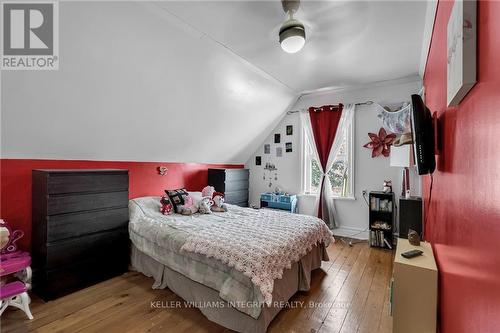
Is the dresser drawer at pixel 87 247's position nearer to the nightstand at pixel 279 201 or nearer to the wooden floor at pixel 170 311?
the wooden floor at pixel 170 311

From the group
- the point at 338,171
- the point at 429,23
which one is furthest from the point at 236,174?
the point at 429,23

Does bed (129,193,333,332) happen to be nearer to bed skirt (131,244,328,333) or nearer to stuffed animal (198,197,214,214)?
bed skirt (131,244,328,333)

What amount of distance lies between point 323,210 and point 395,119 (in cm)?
196

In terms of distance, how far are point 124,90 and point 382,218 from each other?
411 cm

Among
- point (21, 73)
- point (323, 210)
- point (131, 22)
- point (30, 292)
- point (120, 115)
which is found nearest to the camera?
point (21, 73)

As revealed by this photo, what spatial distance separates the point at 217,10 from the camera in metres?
2.07

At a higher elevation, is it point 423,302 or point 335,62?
point 335,62

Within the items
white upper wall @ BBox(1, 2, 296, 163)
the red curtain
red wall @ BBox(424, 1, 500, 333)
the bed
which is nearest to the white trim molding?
red wall @ BBox(424, 1, 500, 333)

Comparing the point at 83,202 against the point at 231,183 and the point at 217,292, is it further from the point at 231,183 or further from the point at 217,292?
the point at 231,183

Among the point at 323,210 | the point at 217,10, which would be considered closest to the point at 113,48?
the point at 217,10

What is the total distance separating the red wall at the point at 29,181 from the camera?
2361 millimetres

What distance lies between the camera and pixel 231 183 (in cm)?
480

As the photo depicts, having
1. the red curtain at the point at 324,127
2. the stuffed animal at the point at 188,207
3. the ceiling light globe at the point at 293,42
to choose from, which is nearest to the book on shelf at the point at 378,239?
the red curtain at the point at 324,127

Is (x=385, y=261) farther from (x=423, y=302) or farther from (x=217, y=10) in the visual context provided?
(x=217, y=10)
